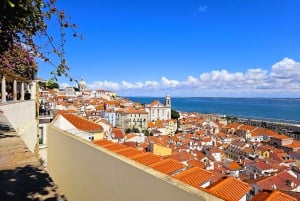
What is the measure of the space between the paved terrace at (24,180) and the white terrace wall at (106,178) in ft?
2.70

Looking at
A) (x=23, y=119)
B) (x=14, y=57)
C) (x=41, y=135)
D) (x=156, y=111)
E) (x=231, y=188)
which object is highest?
(x=14, y=57)

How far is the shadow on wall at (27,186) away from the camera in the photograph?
224cm

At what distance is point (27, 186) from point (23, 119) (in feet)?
24.5

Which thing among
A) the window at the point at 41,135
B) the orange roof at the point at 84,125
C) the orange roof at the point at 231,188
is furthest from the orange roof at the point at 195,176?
the orange roof at the point at 84,125

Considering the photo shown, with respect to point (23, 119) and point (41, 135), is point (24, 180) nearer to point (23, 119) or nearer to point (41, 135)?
point (23, 119)

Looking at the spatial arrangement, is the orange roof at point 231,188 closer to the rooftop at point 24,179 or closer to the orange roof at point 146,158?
the orange roof at point 146,158

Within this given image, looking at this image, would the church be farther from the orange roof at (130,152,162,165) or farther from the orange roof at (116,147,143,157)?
the orange roof at (130,152,162,165)

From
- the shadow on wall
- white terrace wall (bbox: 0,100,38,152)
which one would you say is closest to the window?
white terrace wall (bbox: 0,100,38,152)

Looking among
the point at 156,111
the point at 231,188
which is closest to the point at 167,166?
the point at 231,188

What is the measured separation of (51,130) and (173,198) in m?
5.80

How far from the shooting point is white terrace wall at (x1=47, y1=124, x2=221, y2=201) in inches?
95.5

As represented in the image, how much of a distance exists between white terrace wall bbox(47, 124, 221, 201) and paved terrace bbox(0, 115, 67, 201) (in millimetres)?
823

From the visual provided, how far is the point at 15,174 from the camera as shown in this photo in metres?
2.82

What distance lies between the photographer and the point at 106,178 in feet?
12.1
